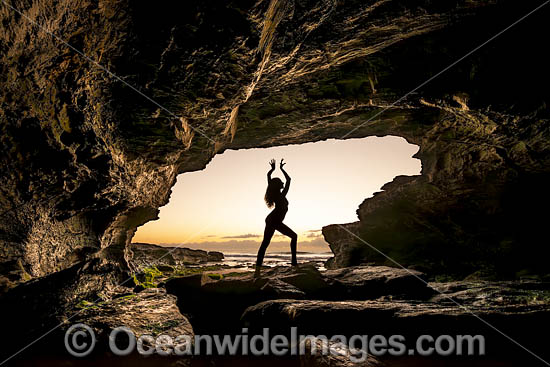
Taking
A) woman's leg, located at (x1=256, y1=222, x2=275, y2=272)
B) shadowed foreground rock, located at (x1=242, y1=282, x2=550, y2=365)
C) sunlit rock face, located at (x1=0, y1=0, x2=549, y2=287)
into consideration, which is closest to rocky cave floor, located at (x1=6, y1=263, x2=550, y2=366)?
shadowed foreground rock, located at (x1=242, y1=282, x2=550, y2=365)

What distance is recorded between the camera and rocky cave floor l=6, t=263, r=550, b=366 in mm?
3496

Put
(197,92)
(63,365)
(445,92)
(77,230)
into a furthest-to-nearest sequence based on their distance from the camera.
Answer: (445,92), (77,230), (197,92), (63,365)

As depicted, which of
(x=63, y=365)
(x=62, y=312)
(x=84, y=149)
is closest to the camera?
(x=63, y=365)

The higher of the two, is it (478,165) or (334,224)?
(478,165)

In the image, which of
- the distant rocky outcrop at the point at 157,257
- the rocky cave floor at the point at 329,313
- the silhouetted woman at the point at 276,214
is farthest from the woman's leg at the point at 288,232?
the distant rocky outcrop at the point at 157,257

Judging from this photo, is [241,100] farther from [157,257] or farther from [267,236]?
[157,257]

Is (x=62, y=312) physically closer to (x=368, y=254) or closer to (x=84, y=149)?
(x=84, y=149)

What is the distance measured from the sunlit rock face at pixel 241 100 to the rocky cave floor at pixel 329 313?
2.56m

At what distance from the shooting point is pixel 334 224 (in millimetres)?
18891

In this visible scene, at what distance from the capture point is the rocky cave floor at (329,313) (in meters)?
3.50

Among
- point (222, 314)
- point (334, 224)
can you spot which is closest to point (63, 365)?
point (222, 314)

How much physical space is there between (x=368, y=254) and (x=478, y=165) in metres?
7.08

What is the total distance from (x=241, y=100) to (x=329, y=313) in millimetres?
5472

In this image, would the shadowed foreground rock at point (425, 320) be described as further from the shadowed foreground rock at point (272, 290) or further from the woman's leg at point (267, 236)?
the woman's leg at point (267, 236)
